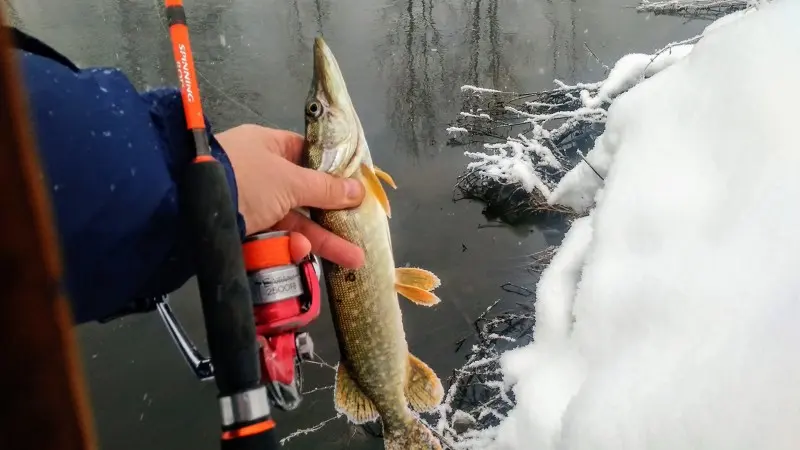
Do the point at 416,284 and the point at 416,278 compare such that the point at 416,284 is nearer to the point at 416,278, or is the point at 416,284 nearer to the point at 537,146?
the point at 416,278

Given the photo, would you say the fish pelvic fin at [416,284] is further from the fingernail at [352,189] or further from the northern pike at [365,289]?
the fingernail at [352,189]

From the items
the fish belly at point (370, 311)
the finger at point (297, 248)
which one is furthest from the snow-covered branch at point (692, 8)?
the finger at point (297, 248)

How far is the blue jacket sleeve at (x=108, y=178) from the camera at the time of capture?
1.16 meters

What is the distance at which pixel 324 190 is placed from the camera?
1927 mm

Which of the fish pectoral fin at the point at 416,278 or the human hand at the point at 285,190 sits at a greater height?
the human hand at the point at 285,190

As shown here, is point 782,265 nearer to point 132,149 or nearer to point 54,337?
point 132,149

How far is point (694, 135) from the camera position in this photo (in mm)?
3033

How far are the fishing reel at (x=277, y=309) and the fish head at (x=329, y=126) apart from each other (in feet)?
1.72

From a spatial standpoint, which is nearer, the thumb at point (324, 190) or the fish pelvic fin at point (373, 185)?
the thumb at point (324, 190)

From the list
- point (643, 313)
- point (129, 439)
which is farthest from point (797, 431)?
point (129, 439)

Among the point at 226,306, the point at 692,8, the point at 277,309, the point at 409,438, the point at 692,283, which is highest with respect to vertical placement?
the point at 692,8

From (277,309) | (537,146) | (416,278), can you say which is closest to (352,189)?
(416,278)

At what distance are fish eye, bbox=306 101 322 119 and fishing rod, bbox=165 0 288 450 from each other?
0.80 meters

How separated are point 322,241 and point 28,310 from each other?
1.63 m
